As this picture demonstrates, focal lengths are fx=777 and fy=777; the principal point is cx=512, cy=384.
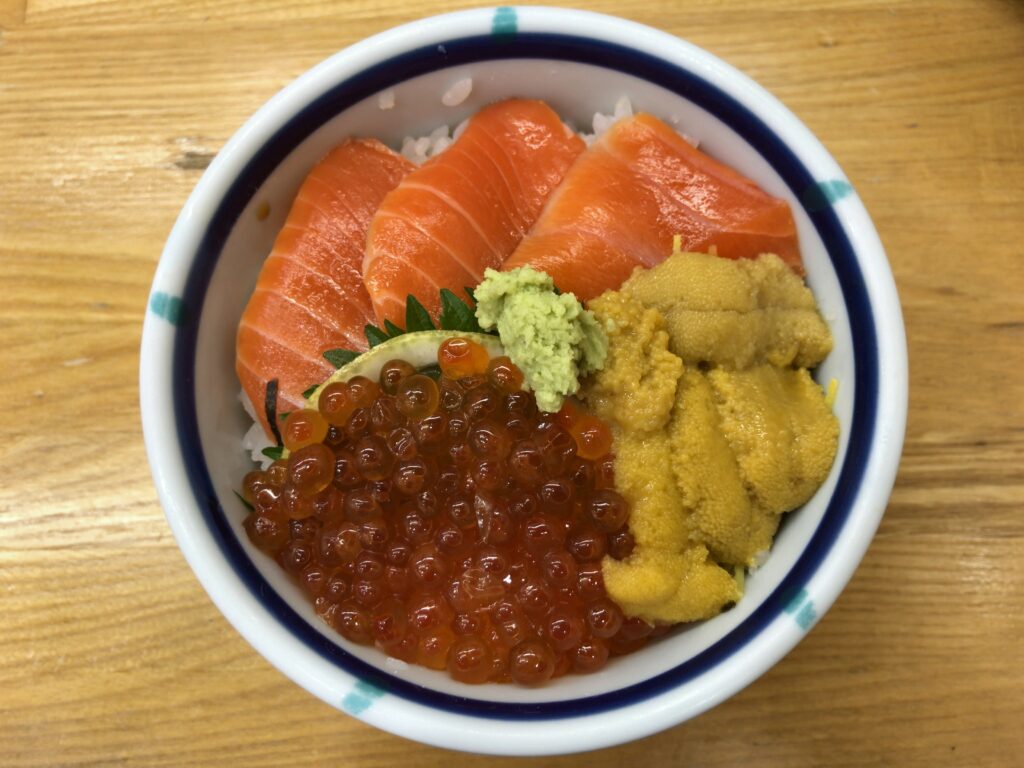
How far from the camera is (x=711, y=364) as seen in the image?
1263mm

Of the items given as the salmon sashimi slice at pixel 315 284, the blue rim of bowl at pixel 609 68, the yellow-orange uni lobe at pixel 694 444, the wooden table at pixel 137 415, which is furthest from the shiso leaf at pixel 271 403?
the yellow-orange uni lobe at pixel 694 444

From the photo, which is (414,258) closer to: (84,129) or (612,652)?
(612,652)

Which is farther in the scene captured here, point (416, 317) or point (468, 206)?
point (468, 206)

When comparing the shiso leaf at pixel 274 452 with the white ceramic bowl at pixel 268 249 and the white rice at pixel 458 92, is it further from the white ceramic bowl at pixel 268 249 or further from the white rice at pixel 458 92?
the white rice at pixel 458 92

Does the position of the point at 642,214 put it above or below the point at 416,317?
above

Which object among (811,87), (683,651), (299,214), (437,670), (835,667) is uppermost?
(811,87)

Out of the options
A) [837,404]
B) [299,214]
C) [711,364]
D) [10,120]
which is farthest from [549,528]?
[10,120]

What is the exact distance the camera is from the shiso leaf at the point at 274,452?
130 cm

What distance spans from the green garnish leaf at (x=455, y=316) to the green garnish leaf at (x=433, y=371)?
0.07 meters

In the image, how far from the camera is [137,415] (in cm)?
164

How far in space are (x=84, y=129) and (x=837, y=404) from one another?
5.55 feet

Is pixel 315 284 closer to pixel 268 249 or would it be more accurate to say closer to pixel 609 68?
pixel 268 249

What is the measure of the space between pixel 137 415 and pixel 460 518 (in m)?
0.86

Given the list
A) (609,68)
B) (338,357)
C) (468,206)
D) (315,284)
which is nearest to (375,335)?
(338,357)
